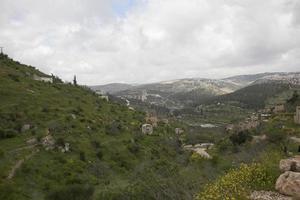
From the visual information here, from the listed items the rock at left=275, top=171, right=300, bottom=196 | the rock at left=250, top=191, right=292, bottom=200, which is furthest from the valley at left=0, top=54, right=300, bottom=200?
the rock at left=275, top=171, right=300, bottom=196

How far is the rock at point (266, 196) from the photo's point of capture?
15.1 meters

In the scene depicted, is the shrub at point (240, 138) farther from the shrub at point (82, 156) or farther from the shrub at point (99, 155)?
the shrub at point (82, 156)

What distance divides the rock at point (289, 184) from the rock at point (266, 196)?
0.81ft

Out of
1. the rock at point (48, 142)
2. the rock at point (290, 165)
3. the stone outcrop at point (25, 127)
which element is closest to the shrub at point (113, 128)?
the stone outcrop at point (25, 127)

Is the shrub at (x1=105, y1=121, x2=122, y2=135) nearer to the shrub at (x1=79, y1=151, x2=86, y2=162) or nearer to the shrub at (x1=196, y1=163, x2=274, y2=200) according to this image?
the shrub at (x1=79, y1=151, x2=86, y2=162)

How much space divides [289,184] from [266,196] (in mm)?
1020

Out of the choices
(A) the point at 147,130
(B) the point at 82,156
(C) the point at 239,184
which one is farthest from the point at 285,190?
(A) the point at 147,130

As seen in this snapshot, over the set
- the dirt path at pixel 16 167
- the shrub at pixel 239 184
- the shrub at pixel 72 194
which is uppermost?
the shrub at pixel 239 184

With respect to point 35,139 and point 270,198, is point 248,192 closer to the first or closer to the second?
point 270,198

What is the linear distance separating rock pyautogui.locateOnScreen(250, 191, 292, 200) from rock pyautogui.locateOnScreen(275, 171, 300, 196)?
25 cm

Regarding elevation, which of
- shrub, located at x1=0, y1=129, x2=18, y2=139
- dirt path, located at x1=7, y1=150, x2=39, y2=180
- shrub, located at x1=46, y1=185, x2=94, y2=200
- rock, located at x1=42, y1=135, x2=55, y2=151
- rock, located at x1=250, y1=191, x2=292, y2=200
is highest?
rock, located at x1=250, y1=191, x2=292, y2=200

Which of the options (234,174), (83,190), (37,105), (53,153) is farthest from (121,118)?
(234,174)

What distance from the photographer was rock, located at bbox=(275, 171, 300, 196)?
14.9 m

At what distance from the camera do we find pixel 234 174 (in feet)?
56.2
